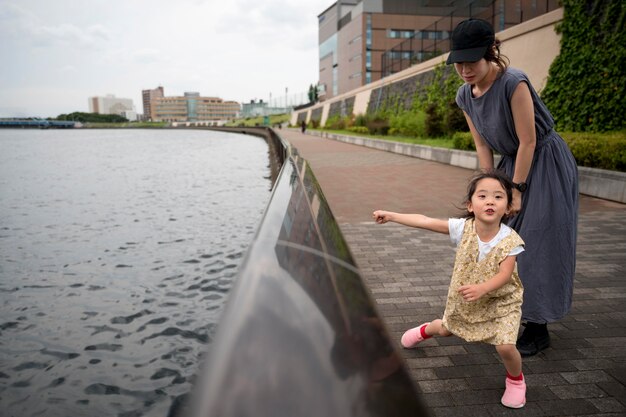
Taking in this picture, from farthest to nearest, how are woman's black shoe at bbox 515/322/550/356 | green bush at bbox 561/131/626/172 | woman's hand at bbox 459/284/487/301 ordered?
green bush at bbox 561/131/626/172
woman's black shoe at bbox 515/322/550/356
woman's hand at bbox 459/284/487/301

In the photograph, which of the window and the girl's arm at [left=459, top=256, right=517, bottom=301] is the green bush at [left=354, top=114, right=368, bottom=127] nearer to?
the girl's arm at [left=459, top=256, right=517, bottom=301]

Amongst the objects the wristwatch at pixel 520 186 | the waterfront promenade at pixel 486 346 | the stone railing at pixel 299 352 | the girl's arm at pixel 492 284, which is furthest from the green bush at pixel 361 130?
the stone railing at pixel 299 352

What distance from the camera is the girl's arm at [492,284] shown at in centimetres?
219

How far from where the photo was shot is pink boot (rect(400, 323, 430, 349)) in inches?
113

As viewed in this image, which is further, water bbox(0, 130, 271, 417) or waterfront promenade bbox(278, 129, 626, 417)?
water bbox(0, 130, 271, 417)

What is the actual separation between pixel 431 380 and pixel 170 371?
8.42 ft

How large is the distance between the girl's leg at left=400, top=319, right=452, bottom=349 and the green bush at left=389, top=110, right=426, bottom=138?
60.1ft

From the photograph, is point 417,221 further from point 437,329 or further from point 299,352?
point 299,352

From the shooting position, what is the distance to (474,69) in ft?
8.07

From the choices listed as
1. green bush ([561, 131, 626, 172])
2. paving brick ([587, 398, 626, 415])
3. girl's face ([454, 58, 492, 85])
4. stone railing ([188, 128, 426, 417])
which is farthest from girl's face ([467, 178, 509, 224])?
green bush ([561, 131, 626, 172])

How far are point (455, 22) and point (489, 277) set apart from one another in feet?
80.0

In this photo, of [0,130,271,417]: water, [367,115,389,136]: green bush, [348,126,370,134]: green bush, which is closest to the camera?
[0,130,271,417]: water

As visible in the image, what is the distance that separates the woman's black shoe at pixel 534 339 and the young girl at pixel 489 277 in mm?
545

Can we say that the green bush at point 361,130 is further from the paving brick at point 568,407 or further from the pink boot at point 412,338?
the paving brick at point 568,407
